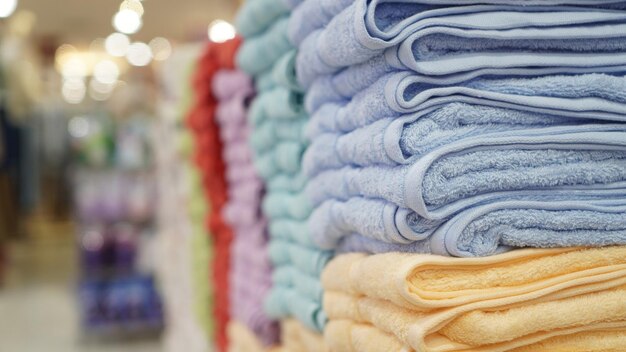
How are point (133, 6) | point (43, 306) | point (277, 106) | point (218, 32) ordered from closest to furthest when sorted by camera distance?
point (277, 106) < point (218, 32) < point (43, 306) < point (133, 6)

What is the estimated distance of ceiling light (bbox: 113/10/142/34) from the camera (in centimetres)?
791

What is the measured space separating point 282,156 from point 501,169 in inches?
17.0

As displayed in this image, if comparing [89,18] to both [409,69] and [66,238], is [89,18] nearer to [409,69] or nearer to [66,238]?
[66,238]

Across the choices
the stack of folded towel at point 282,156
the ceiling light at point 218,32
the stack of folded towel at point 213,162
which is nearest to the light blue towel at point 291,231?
the stack of folded towel at point 282,156

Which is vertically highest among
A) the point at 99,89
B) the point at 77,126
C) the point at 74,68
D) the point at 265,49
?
the point at 99,89

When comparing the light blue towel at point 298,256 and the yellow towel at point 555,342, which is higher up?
the light blue towel at point 298,256

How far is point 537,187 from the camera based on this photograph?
0.68 meters

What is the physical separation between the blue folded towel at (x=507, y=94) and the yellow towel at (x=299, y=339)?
355 millimetres

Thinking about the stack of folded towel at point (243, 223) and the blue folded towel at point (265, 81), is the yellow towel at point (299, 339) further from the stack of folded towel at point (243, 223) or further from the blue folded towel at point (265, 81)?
the blue folded towel at point (265, 81)

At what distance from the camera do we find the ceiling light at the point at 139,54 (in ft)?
36.3

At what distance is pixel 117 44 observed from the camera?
11203 millimetres

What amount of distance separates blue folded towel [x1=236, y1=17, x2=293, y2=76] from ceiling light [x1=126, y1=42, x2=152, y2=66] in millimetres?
10095

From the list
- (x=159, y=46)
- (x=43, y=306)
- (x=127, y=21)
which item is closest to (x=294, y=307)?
(x=43, y=306)

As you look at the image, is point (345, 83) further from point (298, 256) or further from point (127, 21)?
point (127, 21)
